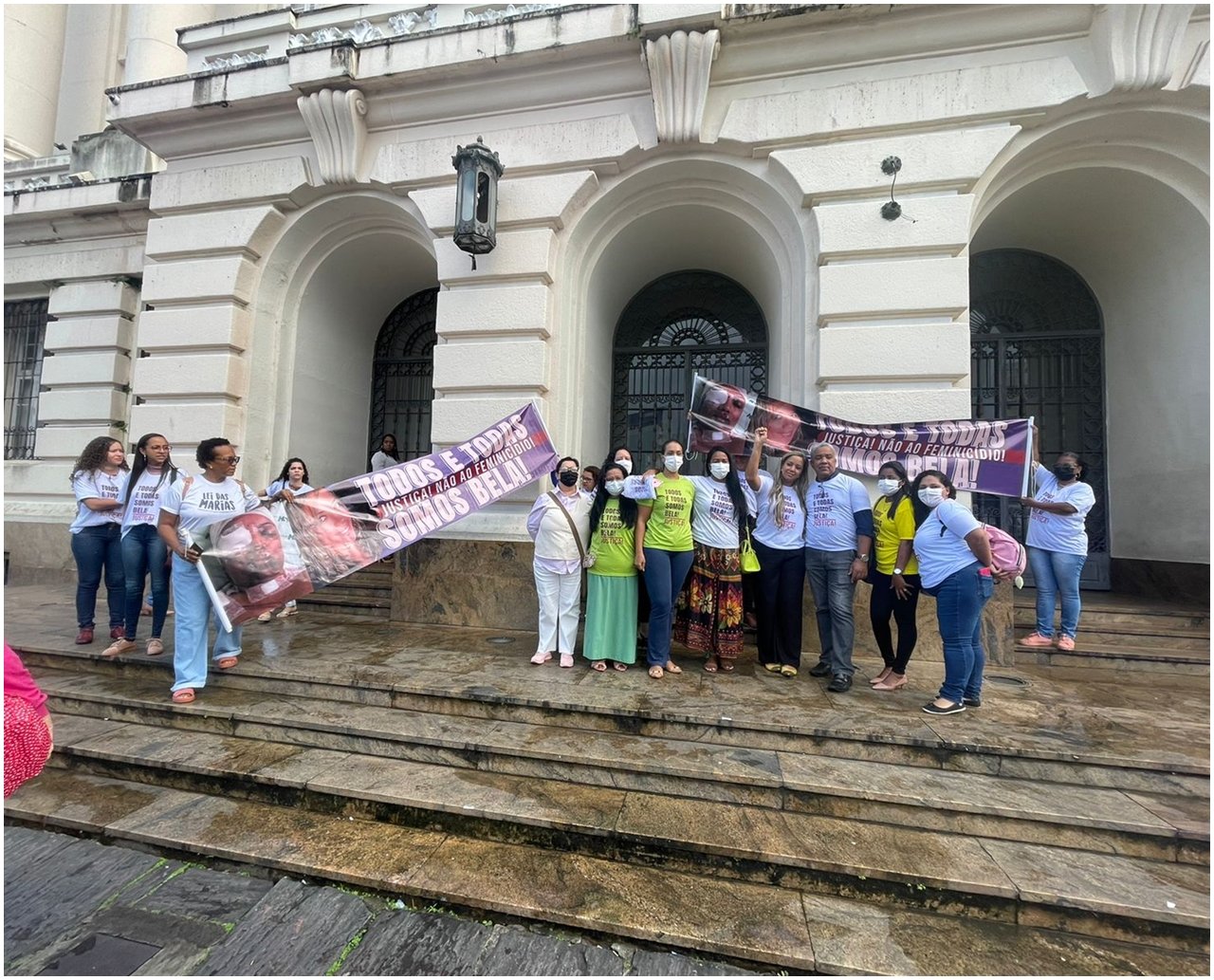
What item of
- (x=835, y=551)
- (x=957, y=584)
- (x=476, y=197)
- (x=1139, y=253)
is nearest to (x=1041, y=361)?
(x=1139, y=253)

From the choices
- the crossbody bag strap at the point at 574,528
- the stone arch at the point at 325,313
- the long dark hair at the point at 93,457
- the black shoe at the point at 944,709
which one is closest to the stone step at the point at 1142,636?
the black shoe at the point at 944,709

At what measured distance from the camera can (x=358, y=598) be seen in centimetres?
701

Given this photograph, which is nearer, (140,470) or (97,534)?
(140,470)

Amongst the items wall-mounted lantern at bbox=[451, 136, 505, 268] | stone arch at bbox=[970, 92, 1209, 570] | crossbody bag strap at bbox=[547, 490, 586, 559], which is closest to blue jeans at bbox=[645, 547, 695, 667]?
crossbody bag strap at bbox=[547, 490, 586, 559]

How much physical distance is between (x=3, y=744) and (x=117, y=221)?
9979 millimetres

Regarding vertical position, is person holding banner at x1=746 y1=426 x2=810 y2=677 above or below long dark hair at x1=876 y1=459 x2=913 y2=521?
below

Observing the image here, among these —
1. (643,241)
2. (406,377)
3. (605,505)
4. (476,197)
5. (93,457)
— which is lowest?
(605,505)

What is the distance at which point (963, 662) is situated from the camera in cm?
420

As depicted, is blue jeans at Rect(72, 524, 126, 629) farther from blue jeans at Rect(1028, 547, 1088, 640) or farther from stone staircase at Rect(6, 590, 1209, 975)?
blue jeans at Rect(1028, 547, 1088, 640)

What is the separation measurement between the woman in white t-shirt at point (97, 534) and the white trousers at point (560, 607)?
3.79 m

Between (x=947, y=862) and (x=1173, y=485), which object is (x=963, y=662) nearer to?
(x=947, y=862)

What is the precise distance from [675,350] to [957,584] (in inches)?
208

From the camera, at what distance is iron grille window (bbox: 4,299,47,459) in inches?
373

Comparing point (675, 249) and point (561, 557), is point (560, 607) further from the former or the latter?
point (675, 249)
